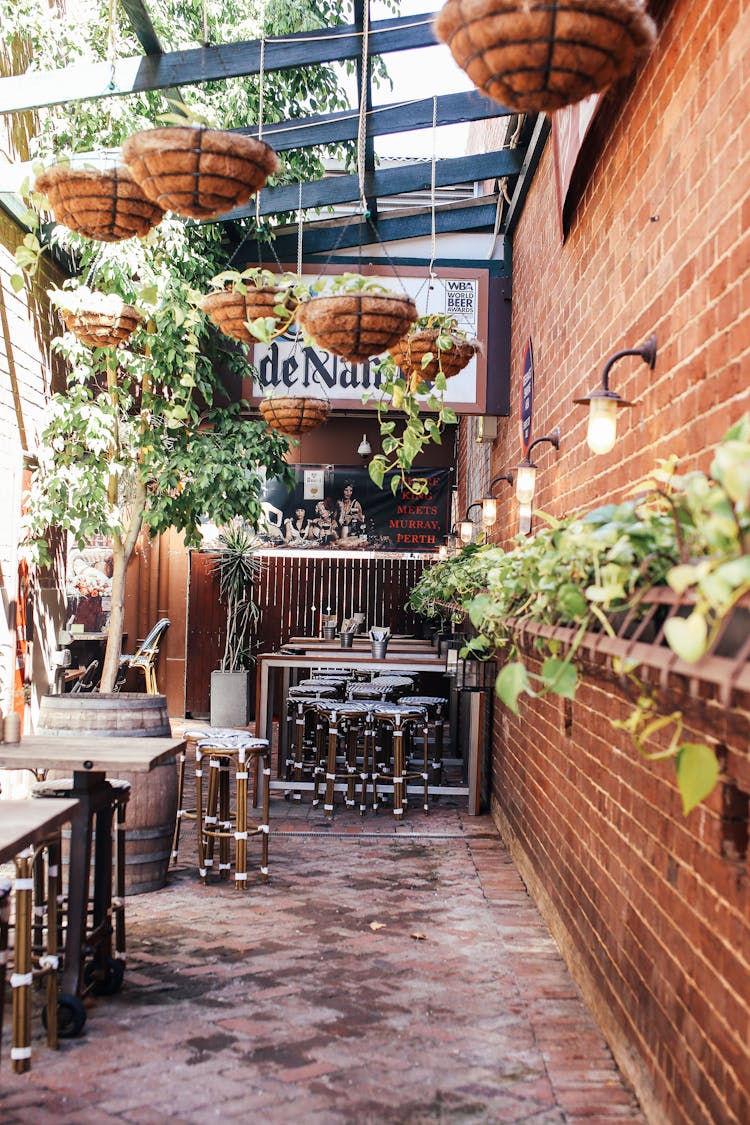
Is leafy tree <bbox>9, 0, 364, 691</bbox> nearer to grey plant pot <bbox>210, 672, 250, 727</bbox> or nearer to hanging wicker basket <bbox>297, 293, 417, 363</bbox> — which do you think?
hanging wicker basket <bbox>297, 293, 417, 363</bbox>

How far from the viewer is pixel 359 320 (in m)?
3.66

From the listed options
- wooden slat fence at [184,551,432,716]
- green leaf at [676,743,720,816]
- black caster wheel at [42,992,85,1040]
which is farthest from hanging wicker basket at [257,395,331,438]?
wooden slat fence at [184,551,432,716]

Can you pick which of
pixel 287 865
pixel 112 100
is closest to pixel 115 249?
pixel 112 100

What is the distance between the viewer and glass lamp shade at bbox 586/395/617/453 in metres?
2.95

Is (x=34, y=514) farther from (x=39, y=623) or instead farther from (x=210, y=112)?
(x=210, y=112)

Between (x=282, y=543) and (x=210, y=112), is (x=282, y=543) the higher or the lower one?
the lower one

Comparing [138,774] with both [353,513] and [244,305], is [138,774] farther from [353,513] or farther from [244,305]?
[353,513]

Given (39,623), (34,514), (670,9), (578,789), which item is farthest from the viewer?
(39,623)

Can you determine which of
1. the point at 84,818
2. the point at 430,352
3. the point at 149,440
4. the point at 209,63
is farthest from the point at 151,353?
the point at 84,818

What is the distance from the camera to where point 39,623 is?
22.4ft

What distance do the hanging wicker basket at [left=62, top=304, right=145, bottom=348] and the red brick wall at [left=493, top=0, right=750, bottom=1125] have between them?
7.19 feet

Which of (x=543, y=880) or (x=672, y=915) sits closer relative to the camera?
(x=672, y=915)

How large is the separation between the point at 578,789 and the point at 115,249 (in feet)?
13.9

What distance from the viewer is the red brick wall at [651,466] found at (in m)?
2.20
